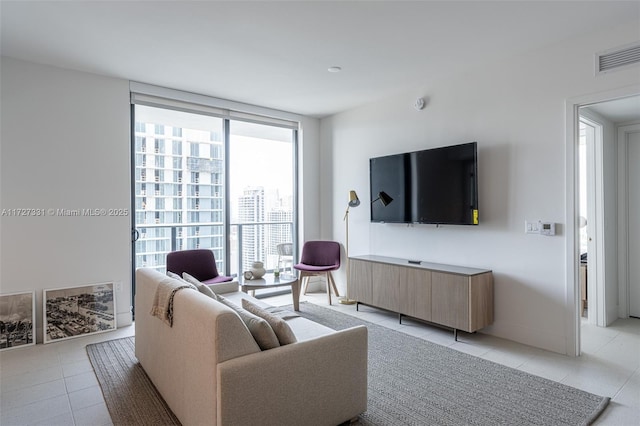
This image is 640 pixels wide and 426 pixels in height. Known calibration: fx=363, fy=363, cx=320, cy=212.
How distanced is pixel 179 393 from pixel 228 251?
290 cm

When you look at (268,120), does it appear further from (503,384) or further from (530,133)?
(503,384)

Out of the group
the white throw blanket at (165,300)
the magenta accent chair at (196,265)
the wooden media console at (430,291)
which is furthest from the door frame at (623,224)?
the white throw blanket at (165,300)

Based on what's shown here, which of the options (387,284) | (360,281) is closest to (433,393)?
(387,284)

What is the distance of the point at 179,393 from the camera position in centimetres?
204

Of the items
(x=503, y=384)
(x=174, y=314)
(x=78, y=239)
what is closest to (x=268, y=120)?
(x=78, y=239)

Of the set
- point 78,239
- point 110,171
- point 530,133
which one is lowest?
point 78,239

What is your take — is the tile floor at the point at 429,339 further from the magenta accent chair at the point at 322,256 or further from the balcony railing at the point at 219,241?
the magenta accent chair at the point at 322,256

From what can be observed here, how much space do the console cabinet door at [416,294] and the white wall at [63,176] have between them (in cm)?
300

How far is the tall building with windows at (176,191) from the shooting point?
432 cm


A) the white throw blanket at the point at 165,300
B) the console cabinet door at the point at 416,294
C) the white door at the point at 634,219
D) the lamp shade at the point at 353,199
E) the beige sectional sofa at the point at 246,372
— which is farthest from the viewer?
the lamp shade at the point at 353,199

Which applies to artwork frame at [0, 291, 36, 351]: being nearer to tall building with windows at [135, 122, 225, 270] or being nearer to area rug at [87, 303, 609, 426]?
area rug at [87, 303, 609, 426]

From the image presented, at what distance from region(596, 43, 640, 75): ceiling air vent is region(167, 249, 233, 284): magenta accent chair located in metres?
3.99

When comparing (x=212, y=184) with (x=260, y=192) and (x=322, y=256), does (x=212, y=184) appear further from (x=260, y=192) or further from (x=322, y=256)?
(x=322, y=256)

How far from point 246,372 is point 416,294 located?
8.10 feet
